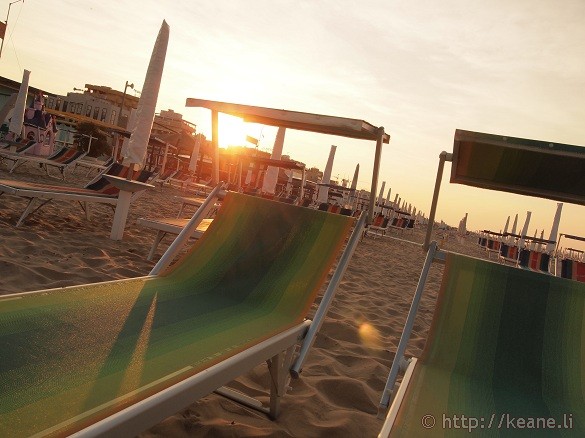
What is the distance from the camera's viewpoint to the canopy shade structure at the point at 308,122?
2.41 m

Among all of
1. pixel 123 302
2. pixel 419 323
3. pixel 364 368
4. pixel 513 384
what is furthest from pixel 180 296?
pixel 419 323

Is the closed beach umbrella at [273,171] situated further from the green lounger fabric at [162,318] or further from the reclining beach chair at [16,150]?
the green lounger fabric at [162,318]

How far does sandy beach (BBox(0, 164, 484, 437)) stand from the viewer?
190cm

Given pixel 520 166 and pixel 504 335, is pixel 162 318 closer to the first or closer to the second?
pixel 504 335

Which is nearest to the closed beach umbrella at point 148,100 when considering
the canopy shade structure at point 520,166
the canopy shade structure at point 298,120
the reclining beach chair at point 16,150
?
the reclining beach chair at point 16,150

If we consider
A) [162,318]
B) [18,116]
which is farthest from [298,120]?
[18,116]

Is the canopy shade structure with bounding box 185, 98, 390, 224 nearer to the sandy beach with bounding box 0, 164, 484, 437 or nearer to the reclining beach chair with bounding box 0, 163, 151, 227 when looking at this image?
the sandy beach with bounding box 0, 164, 484, 437

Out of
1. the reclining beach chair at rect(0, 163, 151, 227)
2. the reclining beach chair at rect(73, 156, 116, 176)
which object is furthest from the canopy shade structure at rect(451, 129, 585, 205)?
the reclining beach chair at rect(73, 156, 116, 176)

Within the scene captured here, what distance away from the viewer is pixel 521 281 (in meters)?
1.95

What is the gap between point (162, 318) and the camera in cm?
173

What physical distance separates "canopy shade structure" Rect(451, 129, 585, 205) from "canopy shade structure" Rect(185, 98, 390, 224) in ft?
1.49

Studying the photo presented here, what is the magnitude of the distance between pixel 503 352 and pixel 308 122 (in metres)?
1.50

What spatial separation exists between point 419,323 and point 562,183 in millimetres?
2122

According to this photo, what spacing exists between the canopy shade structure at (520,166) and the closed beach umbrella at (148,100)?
5565 mm
